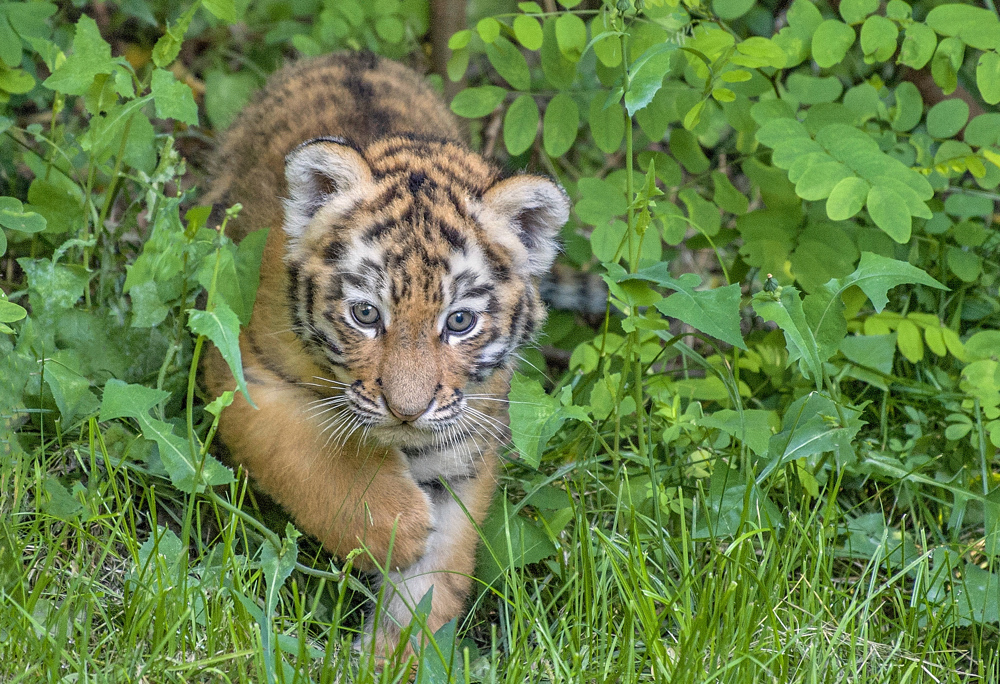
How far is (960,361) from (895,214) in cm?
121

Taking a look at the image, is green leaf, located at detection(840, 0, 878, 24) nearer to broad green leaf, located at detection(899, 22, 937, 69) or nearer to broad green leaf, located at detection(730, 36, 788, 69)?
broad green leaf, located at detection(899, 22, 937, 69)

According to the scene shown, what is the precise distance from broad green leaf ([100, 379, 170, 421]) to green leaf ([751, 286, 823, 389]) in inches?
68.1

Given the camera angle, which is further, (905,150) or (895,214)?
(905,150)

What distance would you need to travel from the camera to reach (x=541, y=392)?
9.93ft

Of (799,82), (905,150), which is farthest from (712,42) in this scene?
(905,150)

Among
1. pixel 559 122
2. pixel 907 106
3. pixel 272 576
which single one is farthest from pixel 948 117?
pixel 272 576

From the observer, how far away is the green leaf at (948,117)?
12.7 ft

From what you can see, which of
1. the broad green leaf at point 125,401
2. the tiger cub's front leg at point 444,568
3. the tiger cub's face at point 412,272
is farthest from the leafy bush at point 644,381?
the tiger cub's face at point 412,272

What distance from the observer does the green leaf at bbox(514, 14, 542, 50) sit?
356cm

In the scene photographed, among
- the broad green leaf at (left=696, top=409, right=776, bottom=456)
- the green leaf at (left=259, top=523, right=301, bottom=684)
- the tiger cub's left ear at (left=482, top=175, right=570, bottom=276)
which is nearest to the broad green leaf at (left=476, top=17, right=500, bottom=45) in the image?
the tiger cub's left ear at (left=482, top=175, right=570, bottom=276)

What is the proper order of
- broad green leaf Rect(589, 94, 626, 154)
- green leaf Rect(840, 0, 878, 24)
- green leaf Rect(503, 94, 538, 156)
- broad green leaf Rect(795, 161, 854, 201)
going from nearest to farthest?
broad green leaf Rect(795, 161, 854, 201), green leaf Rect(840, 0, 878, 24), broad green leaf Rect(589, 94, 626, 154), green leaf Rect(503, 94, 538, 156)

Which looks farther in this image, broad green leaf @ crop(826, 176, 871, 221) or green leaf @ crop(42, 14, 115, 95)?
broad green leaf @ crop(826, 176, 871, 221)

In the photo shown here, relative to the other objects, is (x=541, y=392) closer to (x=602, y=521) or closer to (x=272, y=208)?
(x=602, y=521)

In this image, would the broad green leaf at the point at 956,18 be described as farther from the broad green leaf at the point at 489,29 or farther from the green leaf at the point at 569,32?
the broad green leaf at the point at 489,29
